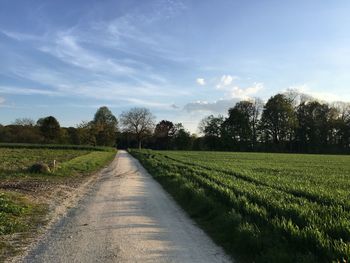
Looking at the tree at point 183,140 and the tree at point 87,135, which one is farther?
the tree at point 183,140

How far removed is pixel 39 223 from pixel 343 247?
747 cm

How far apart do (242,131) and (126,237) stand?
117 meters

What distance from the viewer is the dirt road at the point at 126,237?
705 centimetres

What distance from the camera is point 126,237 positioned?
27.7 ft

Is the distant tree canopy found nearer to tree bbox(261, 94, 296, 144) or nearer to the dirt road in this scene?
tree bbox(261, 94, 296, 144)

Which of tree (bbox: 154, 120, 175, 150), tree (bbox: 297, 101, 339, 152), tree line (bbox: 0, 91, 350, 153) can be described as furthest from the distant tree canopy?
tree (bbox: 297, 101, 339, 152)

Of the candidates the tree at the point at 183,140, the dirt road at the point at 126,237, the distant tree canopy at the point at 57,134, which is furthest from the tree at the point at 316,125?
the dirt road at the point at 126,237

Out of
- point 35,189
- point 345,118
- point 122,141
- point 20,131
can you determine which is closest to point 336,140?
point 345,118

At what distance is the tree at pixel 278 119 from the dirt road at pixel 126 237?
363 ft

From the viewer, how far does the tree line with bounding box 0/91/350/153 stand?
362 feet

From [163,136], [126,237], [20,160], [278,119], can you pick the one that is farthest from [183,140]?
[126,237]

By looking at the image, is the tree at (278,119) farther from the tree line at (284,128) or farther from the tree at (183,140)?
the tree at (183,140)

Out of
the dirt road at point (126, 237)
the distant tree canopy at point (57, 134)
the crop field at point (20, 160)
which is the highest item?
the distant tree canopy at point (57, 134)

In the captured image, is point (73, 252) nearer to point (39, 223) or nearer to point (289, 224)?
point (39, 223)
